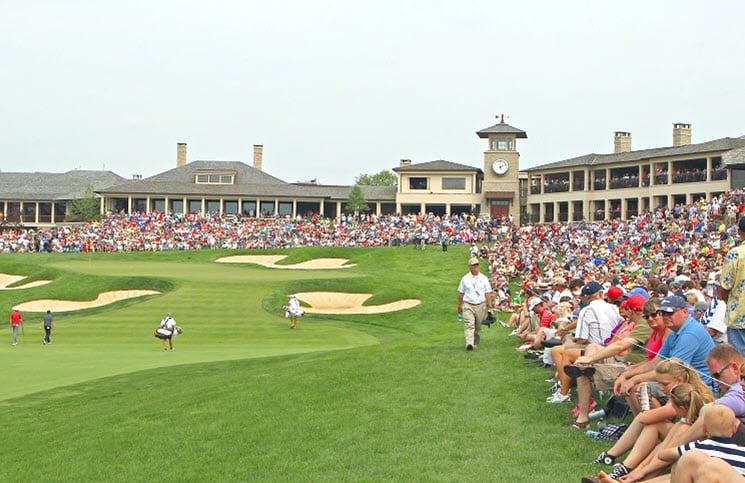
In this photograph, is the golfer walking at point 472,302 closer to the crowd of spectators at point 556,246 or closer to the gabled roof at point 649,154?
the crowd of spectators at point 556,246

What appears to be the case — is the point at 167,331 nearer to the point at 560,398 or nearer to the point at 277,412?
the point at 277,412

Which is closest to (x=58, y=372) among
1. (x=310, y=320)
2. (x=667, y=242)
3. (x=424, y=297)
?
(x=310, y=320)

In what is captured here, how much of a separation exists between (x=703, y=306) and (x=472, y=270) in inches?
209

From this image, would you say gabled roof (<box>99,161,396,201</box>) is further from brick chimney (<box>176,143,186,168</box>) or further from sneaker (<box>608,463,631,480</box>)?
sneaker (<box>608,463,631,480</box>)

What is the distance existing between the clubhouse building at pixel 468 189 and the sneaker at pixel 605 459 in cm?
5577

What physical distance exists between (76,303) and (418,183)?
45641mm

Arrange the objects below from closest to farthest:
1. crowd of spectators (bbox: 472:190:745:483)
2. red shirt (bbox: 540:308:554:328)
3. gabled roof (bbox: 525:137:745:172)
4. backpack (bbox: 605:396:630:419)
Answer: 1. crowd of spectators (bbox: 472:190:745:483)
2. backpack (bbox: 605:396:630:419)
3. red shirt (bbox: 540:308:554:328)
4. gabled roof (bbox: 525:137:745:172)

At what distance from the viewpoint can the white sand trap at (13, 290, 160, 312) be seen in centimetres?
4178

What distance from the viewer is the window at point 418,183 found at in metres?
83.0

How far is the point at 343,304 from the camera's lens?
42.5 meters

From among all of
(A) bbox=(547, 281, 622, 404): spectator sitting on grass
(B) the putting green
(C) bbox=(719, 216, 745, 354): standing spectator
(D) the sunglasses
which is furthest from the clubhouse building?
(D) the sunglasses

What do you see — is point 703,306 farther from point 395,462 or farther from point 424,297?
point 424,297

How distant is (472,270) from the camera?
18.1 meters

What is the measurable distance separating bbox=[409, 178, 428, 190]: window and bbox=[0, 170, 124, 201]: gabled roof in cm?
3539
